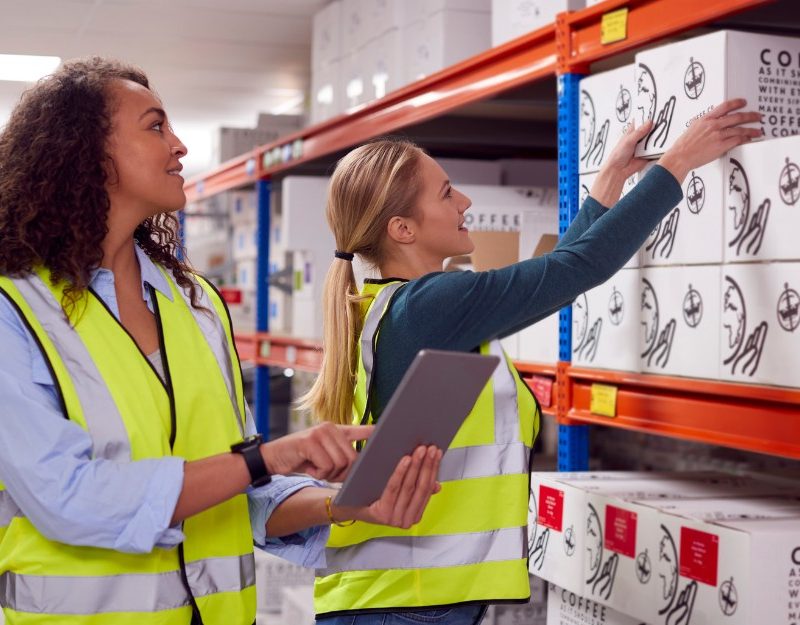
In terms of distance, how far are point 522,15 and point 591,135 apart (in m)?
0.75

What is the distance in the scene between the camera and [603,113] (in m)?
2.25

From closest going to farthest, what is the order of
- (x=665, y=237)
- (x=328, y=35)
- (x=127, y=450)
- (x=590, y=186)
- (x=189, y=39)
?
1. (x=127, y=450)
2. (x=665, y=237)
3. (x=590, y=186)
4. (x=328, y=35)
5. (x=189, y=39)

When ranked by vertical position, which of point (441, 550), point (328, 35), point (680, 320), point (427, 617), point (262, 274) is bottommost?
point (427, 617)

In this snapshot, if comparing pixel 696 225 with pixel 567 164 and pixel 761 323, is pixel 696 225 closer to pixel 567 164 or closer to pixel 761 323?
pixel 761 323

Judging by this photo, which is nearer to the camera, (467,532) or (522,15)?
(467,532)

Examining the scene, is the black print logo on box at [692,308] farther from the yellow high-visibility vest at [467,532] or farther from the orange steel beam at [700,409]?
the yellow high-visibility vest at [467,532]

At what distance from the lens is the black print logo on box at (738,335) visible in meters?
1.79

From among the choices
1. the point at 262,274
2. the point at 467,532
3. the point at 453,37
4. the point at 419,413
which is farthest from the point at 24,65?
the point at 419,413

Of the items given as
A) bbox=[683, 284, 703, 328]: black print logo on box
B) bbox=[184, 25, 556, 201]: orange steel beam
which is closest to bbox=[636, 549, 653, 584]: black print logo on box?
bbox=[683, 284, 703, 328]: black print logo on box

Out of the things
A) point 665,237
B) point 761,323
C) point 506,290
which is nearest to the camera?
point 506,290

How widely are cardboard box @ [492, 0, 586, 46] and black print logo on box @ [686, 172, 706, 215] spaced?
39.2 inches

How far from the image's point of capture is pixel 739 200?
1.84m

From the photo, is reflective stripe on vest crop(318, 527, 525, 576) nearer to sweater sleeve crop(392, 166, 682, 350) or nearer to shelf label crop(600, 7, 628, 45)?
sweater sleeve crop(392, 166, 682, 350)

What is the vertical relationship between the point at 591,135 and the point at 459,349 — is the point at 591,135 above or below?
above
